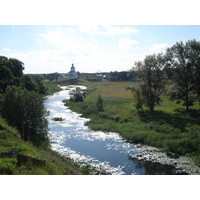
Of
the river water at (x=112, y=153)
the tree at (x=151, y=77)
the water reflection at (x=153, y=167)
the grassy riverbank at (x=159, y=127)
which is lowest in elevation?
the water reflection at (x=153, y=167)

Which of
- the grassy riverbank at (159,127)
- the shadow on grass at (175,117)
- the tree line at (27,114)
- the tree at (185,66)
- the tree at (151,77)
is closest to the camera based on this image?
the tree line at (27,114)

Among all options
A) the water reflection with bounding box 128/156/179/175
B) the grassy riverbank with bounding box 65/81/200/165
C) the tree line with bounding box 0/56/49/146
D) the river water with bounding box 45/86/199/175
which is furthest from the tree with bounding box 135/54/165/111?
the tree line with bounding box 0/56/49/146

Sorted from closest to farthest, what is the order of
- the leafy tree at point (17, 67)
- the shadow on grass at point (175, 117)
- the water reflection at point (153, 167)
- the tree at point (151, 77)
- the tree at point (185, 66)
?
the water reflection at point (153, 167) < the shadow on grass at point (175, 117) < the tree at point (185, 66) < the tree at point (151, 77) < the leafy tree at point (17, 67)

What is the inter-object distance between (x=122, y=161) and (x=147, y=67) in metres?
24.4

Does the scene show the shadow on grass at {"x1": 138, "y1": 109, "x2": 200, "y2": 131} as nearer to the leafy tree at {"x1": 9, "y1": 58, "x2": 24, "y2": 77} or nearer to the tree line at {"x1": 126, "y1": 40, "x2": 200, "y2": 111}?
the tree line at {"x1": 126, "y1": 40, "x2": 200, "y2": 111}

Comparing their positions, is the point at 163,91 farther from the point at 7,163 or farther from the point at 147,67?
the point at 7,163

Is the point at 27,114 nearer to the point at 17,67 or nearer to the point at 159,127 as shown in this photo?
the point at 159,127

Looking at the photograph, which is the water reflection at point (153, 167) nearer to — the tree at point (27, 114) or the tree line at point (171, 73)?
the tree at point (27, 114)

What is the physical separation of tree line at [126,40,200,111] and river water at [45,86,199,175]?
14.0 m

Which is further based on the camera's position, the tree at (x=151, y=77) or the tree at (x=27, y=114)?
the tree at (x=151, y=77)

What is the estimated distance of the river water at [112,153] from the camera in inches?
818

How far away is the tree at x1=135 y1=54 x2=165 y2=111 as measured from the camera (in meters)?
41.2

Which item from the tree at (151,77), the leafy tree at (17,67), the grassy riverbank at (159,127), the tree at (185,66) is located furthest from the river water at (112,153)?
the leafy tree at (17,67)

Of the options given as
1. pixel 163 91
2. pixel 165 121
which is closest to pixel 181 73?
pixel 163 91
